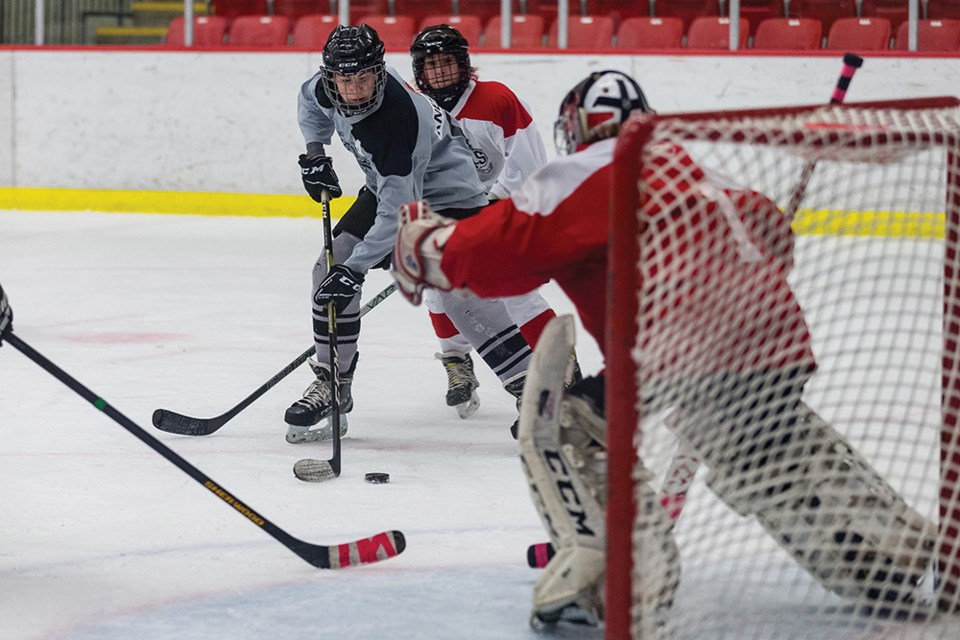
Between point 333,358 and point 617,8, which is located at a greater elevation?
point 617,8

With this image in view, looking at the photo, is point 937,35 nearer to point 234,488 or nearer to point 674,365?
point 234,488

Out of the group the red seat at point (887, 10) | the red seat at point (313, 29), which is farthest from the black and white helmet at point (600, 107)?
the red seat at point (313, 29)

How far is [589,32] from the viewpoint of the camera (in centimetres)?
821

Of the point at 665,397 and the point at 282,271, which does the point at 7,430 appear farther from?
the point at 282,271

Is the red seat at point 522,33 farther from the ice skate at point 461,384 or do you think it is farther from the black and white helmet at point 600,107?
the black and white helmet at point 600,107

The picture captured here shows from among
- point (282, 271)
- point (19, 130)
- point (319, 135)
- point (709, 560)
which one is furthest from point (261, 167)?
point (709, 560)

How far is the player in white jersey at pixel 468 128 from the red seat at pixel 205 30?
525 cm

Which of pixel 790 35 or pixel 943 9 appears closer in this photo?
pixel 943 9

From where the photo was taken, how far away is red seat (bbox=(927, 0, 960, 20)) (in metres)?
7.51

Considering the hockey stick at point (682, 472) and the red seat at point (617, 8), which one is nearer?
the hockey stick at point (682, 472)

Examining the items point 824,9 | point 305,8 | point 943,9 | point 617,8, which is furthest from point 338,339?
point 305,8

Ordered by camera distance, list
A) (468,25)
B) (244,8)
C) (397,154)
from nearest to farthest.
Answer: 1. (397,154)
2. (468,25)
3. (244,8)

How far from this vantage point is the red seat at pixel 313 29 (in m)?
8.55

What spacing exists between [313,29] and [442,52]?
198 inches
